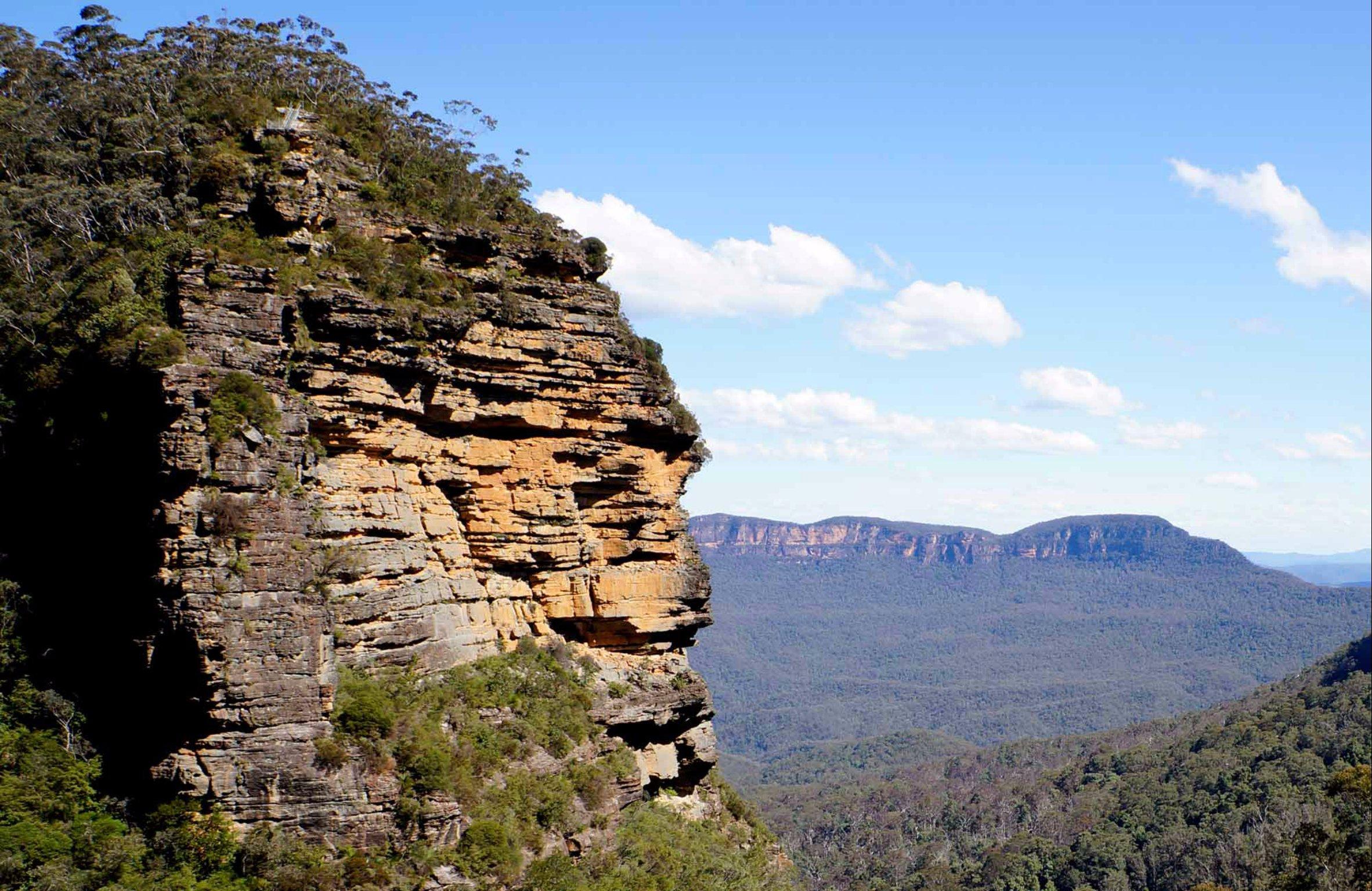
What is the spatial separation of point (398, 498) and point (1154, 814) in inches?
3131

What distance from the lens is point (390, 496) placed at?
3117 centimetres

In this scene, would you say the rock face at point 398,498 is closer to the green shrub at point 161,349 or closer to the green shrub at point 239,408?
the green shrub at point 239,408

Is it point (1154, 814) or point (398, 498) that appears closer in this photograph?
point (398, 498)

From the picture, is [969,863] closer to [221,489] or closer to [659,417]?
[659,417]

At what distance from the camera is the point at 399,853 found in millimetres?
26641

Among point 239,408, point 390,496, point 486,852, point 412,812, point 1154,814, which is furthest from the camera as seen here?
point 1154,814

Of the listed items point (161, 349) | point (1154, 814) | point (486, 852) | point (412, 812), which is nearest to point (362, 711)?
point (412, 812)

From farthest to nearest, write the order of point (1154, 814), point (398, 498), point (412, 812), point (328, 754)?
point (1154, 814)
point (398, 498)
point (412, 812)
point (328, 754)

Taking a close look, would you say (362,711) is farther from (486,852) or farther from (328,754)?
(486,852)

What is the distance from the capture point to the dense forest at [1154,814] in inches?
2672

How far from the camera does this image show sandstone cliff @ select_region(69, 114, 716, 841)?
25688 mm

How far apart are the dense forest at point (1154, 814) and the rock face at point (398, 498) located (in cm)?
3812

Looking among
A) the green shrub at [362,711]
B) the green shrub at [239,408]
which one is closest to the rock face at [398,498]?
the green shrub at [239,408]

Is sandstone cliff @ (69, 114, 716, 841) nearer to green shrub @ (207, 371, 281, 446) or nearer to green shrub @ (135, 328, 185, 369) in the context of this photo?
green shrub @ (207, 371, 281, 446)
